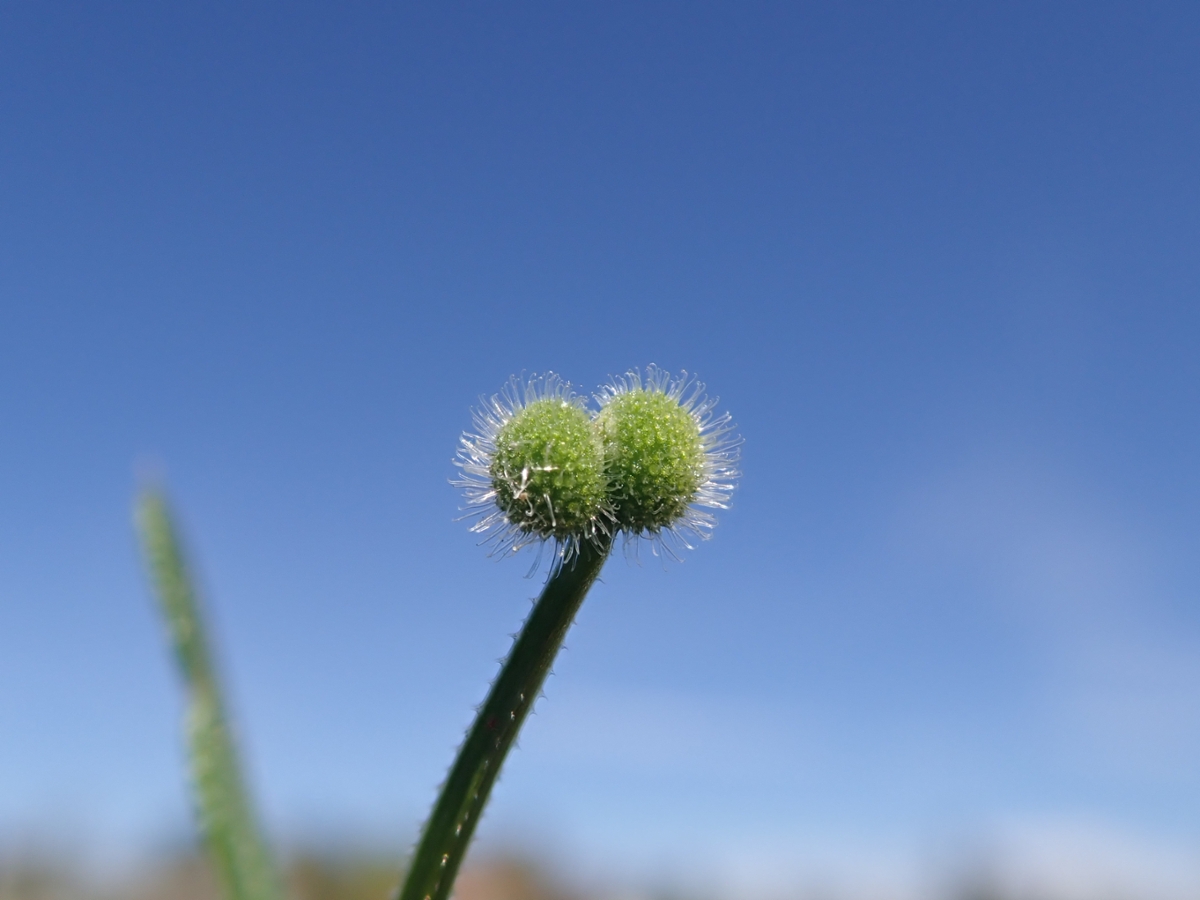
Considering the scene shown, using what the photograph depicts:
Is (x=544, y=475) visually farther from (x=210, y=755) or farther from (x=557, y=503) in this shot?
(x=210, y=755)

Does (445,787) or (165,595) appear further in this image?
(445,787)

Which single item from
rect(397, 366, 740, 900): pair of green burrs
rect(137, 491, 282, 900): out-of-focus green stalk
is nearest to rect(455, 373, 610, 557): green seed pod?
rect(397, 366, 740, 900): pair of green burrs

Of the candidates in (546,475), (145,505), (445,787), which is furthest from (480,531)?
(145,505)

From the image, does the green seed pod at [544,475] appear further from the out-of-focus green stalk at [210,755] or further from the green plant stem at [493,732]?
the out-of-focus green stalk at [210,755]

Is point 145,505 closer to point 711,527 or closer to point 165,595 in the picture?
point 165,595

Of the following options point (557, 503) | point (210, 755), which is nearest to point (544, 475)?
point (557, 503)

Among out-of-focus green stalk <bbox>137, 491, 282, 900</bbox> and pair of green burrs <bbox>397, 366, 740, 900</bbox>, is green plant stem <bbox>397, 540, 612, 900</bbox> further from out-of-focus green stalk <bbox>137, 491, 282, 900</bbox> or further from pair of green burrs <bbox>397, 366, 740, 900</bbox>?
out-of-focus green stalk <bbox>137, 491, 282, 900</bbox>
